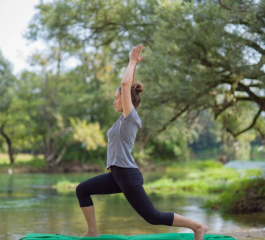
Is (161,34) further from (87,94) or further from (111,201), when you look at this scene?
(87,94)

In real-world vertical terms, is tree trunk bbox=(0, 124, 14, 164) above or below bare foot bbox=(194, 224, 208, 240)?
below

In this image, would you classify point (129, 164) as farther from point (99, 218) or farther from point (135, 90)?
point (99, 218)

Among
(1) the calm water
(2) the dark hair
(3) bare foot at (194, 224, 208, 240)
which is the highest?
(2) the dark hair

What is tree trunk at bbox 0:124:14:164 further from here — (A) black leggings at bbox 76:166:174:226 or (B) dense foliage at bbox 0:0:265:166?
(A) black leggings at bbox 76:166:174:226

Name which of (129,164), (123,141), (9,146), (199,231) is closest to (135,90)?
(123,141)

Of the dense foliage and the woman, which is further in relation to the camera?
the dense foliage

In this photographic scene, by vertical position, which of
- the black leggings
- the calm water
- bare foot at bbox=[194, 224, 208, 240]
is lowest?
the calm water

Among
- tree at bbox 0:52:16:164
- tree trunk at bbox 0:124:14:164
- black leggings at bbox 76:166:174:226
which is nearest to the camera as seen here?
black leggings at bbox 76:166:174:226

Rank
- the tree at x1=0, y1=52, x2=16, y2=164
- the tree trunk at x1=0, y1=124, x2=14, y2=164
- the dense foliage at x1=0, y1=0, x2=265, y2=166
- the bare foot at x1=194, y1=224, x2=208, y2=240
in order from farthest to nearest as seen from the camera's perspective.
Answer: the tree trunk at x1=0, y1=124, x2=14, y2=164
the tree at x1=0, y1=52, x2=16, y2=164
the dense foliage at x1=0, y1=0, x2=265, y2=166
the bare foot at x1=194, y1=224, x2=208, y2=240

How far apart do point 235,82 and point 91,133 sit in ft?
88.6

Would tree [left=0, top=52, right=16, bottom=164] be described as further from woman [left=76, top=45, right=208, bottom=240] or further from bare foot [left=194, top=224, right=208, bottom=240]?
bare foot [left=194, top=224, right=208, bottom=240]


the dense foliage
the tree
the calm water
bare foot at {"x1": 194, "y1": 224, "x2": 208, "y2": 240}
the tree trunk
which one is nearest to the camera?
bare foot at {"x1": 194, "y1": 224, "x2": 208, "y2": 240}

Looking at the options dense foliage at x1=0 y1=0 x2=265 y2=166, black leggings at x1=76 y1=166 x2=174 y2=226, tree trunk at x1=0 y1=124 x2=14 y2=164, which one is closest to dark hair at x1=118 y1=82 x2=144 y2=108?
black leggings at x1=76 y1=166 x2=174 y2=226

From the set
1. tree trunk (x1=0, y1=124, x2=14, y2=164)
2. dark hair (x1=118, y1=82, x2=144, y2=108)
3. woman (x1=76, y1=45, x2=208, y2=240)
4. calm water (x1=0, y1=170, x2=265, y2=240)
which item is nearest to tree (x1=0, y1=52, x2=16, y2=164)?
tree trunk (x1=0, y1=124, x2=14, y2=164)
